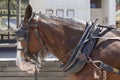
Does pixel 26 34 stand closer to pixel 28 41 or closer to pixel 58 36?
pixel 28 41

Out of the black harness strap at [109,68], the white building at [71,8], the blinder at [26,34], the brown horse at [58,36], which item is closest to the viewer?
the black harness strap at [109,68]

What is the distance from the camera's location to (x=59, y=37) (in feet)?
10.1

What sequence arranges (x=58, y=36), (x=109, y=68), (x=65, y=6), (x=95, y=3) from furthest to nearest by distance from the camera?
(x=95, y=3) < (x=65, y=6) < (x=58, y=36) < (x=109, y=68)

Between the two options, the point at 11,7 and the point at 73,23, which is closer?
the point at 73,23

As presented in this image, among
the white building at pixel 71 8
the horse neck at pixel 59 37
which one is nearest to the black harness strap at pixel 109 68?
the horse neck at pixel 59 37

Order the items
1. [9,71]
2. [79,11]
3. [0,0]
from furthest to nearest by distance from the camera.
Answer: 1. [79,11]
2. [0,0]
3. [9,71]

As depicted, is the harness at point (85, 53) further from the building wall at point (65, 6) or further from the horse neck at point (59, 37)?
the building wall at point (65, 6)

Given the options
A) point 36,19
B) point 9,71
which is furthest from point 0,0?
point 36,19

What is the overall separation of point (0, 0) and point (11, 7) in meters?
0.93

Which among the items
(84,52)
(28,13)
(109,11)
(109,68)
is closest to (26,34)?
(28,13)

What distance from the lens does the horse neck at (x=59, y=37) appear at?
3051 mm

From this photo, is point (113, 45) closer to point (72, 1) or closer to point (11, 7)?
point (11, 7)

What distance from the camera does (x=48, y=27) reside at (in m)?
3.08

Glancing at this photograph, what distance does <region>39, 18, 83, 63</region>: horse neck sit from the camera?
3.05 m
